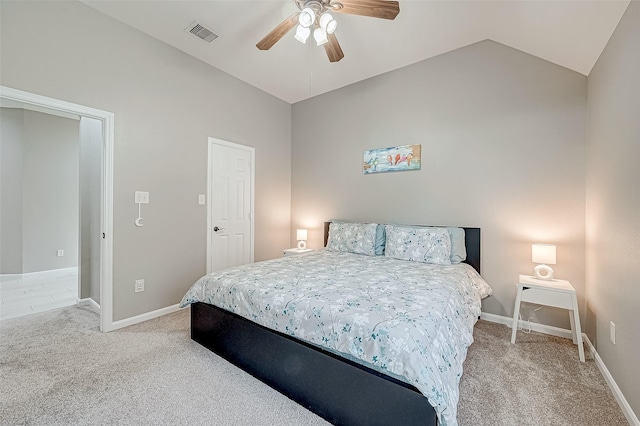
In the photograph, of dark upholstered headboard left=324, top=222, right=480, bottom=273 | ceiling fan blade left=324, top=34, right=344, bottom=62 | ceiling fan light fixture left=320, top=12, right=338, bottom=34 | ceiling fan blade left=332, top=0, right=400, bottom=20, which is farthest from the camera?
dark upholstered headboard left=324, top=222, right=480, bottom=273

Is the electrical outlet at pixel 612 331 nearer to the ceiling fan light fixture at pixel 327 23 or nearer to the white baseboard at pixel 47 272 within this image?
the ceiling fan light fixture at pixel 327 23

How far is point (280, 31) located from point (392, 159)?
2.05 metres

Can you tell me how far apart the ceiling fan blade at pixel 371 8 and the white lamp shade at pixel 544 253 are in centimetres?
241

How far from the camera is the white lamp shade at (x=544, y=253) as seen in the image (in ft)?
8.02

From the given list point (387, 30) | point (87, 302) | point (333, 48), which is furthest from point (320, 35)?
point (87, 302)

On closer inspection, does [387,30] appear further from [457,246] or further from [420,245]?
[457,246]

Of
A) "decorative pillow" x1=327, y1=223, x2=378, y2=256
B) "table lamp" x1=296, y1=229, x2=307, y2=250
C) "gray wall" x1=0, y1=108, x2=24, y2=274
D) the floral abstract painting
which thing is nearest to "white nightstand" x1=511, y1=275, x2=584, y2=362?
"decorative pillow" x1=327, y1=223, x2=378, y2=256

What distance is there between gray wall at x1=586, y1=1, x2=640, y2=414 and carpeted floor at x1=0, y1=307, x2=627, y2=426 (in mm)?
309

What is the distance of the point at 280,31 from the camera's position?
227 centimetres

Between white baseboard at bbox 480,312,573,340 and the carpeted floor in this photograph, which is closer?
the carpeted floor

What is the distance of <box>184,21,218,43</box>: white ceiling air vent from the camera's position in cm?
273

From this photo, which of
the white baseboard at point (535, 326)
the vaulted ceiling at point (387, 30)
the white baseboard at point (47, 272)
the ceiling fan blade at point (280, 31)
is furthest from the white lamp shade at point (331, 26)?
the white baseboard at point (47, 272)

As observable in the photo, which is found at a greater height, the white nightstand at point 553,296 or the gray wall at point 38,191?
the gray wall at point 38,191

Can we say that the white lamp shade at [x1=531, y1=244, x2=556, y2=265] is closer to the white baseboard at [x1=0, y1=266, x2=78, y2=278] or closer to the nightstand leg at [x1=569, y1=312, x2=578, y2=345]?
the nightstand leg at [x1=569, y1=312, x2=578, y2=345]
